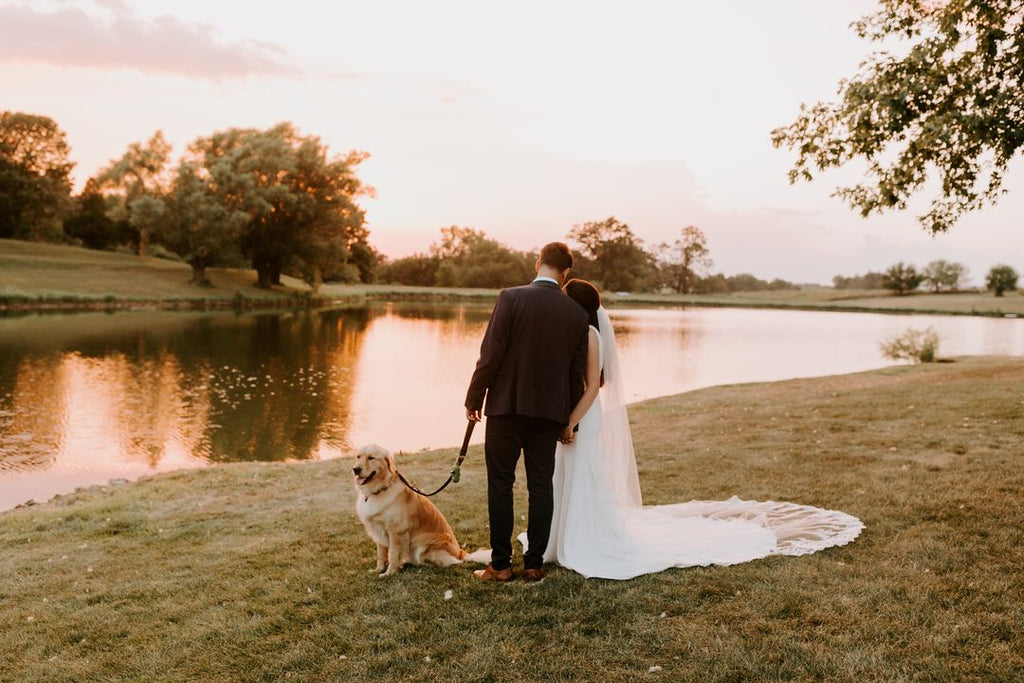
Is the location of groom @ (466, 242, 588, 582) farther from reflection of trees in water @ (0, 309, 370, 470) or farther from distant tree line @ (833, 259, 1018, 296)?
distant tree line @ (833, 259, 1018, 296)

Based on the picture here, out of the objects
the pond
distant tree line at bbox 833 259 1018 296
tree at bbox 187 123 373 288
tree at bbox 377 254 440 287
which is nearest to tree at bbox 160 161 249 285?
tree at bbox 187 123 373 288

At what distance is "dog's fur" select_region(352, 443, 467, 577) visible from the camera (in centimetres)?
542

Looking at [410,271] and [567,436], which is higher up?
[410,271]

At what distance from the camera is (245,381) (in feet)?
72.6

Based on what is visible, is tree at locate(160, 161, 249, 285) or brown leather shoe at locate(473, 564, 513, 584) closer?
brown leather shoe at locate(473, 564, 513, 584)

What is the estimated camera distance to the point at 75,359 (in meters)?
24.5

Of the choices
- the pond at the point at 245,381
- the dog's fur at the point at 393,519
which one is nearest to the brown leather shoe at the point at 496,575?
the dog's fur at the point at 393,519

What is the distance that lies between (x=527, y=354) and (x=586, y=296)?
0.83 metres

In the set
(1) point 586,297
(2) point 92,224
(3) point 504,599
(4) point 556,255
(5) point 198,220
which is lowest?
(3) point 504,599

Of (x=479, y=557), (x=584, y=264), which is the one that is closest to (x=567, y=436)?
(x=479, y=557)

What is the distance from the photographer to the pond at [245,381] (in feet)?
46.7

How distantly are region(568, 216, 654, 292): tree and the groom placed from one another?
355 ft

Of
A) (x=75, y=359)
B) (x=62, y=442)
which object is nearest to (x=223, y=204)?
(x=75, y=359)

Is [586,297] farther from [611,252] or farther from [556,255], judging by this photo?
[611,252]
